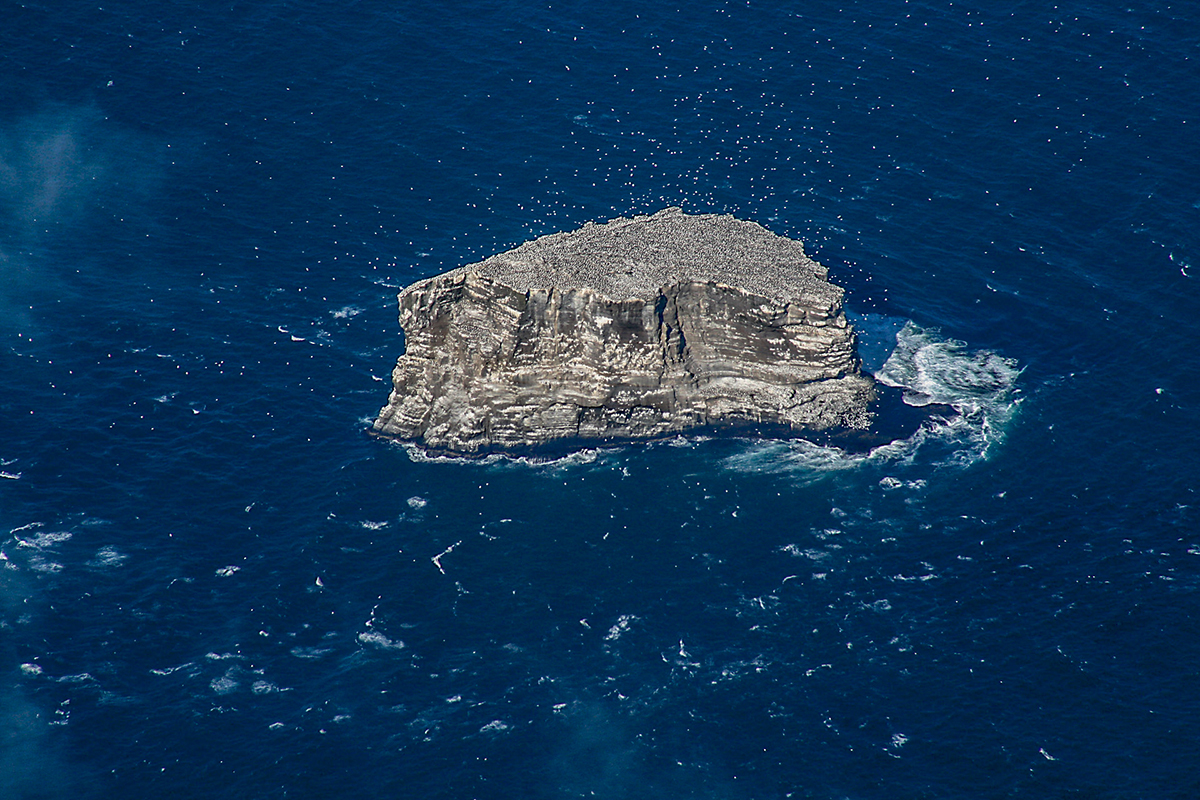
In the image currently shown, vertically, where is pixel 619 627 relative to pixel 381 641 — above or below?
above

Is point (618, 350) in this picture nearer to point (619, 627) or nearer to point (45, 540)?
point (619, 627)

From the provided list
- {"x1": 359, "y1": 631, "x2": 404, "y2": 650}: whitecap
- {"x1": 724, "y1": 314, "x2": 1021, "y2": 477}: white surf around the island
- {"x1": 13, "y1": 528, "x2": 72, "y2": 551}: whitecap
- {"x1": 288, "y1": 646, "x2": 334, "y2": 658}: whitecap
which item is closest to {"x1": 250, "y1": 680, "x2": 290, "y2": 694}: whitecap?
{"x1": 288, "y1": 646, "x2": 334, "y2": 658}: whitecap

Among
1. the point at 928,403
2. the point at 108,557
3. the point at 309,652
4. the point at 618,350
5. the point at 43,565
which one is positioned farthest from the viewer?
the point at 928,403

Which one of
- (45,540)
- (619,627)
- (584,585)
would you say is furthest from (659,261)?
(45,540)

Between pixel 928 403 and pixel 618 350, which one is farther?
pixel 928 403

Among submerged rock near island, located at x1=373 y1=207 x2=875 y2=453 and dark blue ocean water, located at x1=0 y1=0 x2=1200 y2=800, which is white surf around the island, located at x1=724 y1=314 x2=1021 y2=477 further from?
submerged rock near island, located at x1=373 y1=207 x2=875 y2=453

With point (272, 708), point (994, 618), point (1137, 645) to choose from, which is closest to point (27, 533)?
point (272, 708)

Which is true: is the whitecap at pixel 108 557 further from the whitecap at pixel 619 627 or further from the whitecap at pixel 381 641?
the whitecap at pixel 619 627
